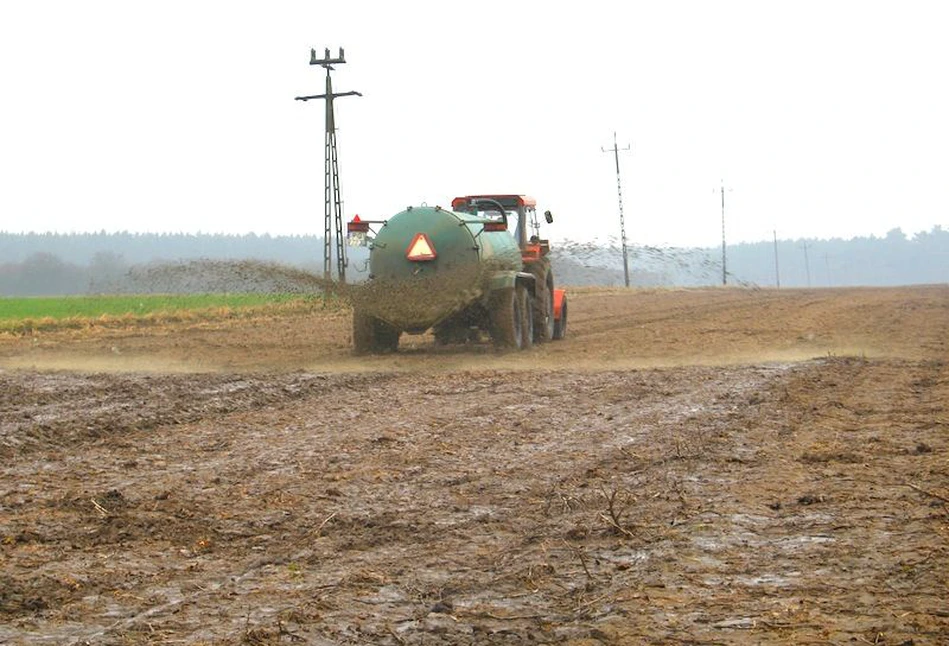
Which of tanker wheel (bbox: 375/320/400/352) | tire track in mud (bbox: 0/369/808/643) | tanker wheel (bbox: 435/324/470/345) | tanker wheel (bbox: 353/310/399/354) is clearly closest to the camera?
tire track in mud (bbox: 0/369/808/643)

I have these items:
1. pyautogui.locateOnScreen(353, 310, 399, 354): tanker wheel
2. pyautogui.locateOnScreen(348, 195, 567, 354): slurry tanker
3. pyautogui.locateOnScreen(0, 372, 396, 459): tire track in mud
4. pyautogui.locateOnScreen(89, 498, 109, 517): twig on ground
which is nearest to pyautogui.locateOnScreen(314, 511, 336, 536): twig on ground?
pyautogui.locateOnScreen(89, 498, 109, 517): twig on ground

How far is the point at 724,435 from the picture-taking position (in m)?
9.74

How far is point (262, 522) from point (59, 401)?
21.6 ft

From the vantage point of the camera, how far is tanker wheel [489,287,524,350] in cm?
1850

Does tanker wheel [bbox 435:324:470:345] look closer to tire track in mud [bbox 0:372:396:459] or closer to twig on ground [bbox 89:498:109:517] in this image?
tire track in mud [bbox 0:372:396:459]

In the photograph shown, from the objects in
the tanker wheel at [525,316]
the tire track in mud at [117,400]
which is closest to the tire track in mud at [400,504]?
the tire track in mud at [117,400]

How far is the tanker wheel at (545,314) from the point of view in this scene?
20.4m

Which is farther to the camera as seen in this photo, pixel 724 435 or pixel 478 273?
pixel 478 273

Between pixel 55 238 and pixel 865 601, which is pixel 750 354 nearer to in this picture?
pixel 865 601

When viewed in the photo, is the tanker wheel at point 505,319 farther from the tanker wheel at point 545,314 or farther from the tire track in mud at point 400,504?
the tire track in mud at point 400,504

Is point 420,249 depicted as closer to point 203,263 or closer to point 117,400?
point 203,263

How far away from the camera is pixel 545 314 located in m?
20.5

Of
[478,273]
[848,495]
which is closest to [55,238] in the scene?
[478,273]

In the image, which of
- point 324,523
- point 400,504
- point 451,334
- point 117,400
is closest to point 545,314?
point 451,334
